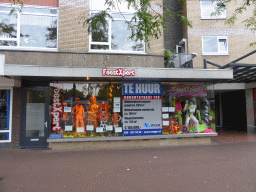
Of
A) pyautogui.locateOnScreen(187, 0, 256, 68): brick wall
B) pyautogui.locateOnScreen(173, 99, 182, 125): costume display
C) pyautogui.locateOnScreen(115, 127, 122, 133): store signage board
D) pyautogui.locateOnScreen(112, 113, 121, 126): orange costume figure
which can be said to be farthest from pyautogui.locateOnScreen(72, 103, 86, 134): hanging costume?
pyautogui.locateOnScreen(187, 0, 256, 68): brick wall

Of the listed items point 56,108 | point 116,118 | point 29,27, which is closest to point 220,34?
point 116,118

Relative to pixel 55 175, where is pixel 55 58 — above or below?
above

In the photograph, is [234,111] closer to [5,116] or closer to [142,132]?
[142,132]

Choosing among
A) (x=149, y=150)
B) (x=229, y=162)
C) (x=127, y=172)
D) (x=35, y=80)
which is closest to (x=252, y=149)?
(x=229, y=162)

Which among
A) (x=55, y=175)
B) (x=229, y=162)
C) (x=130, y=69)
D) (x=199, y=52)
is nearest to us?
(x=55, y=175)

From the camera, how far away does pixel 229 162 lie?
588 centimetres

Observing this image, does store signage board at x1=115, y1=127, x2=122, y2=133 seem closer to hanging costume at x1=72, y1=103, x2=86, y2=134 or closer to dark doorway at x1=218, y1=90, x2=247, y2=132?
hanging costume at x1=72, y1=103, x2=86, y2=134

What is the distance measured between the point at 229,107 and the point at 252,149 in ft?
30.3

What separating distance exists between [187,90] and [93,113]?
4.39 metres

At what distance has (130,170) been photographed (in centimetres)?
521

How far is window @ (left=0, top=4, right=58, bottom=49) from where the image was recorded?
815 cm

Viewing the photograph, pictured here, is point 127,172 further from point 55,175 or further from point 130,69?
point 130,69

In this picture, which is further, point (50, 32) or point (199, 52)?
point (199, 52)

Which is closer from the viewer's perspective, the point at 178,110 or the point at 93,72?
the point at 93,72
